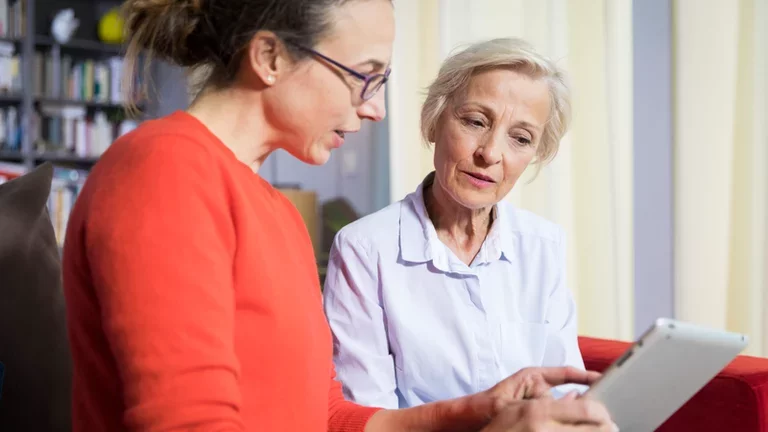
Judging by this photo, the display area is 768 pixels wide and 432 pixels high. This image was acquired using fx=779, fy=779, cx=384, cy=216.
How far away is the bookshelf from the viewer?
172 inches

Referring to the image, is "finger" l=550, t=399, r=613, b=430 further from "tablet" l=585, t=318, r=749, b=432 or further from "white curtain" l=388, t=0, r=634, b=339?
"white curtain" l=388, t=0, r=634, b=339

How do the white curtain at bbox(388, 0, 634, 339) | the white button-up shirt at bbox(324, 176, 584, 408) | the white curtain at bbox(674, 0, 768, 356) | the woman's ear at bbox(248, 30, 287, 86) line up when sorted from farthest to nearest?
1. the white curtain at bbox(388, 0, 634, 339)
2. the white curtain at bbox(674, 0, 768, 356)
3. the white button-up shirt at bbox(324, 176, 584, 408)
4. the woman's ear at bbox(248, 30, 287, 86)

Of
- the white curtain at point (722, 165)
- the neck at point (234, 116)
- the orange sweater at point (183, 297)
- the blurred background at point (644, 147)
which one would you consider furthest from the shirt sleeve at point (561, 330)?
the white curtain at point (722, 165)

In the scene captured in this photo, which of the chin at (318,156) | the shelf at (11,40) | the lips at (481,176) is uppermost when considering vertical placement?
the shelf at (11,40)

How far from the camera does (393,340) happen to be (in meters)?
1.37

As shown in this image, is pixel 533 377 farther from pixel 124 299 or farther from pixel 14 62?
pixel 14 62

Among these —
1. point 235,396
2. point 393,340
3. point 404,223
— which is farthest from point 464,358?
point 235,396

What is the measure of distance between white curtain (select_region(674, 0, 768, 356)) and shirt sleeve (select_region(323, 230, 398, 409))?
130cm

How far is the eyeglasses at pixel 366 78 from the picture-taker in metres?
0.84

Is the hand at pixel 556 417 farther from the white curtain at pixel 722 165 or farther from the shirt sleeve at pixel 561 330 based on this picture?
the white curtain at pixel 722 165

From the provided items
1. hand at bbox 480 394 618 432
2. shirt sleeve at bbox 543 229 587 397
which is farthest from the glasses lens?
shirt sleeve at bbox 543 229 587 397

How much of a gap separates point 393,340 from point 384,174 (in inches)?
116

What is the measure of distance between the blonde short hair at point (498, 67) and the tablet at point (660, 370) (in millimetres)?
657

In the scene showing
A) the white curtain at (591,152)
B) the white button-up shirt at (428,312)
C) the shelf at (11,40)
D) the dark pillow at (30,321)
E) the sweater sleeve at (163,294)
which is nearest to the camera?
the sweater sleeve at (163,294)
